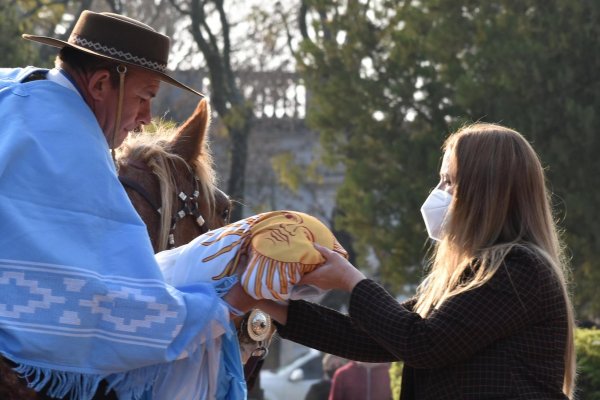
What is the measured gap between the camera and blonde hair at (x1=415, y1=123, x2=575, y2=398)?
3.26 meters

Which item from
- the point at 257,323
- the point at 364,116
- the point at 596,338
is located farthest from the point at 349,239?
the point at 257,323

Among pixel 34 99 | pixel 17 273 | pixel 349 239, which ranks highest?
pixel 34 99

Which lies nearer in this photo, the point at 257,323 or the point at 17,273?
the point at 17,273

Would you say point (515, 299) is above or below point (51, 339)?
above

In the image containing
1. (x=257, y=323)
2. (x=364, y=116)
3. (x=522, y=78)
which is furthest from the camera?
(x=364, y=116)

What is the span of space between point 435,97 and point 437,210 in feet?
33.4

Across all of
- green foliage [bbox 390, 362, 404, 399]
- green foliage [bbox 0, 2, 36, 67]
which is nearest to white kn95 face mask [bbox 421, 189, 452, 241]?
green foliage [bbox 390, 362, 404, 399]

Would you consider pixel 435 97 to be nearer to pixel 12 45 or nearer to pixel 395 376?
pixel 395 376

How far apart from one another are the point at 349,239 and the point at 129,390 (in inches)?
713

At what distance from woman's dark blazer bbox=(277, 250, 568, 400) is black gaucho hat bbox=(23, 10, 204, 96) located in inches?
38.2

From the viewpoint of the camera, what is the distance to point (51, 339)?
113 inches

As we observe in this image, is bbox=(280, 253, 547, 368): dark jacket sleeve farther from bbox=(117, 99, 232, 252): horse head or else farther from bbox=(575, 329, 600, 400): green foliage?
bbox=(575, 329, 600, 400): green foliage

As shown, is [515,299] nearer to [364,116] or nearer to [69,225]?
[69,225]

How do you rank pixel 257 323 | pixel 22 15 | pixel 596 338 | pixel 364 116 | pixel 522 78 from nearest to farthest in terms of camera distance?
pixel 257 323
pixel 596 338
pixel 522 78
pixel 364 116
pixel 22 15
